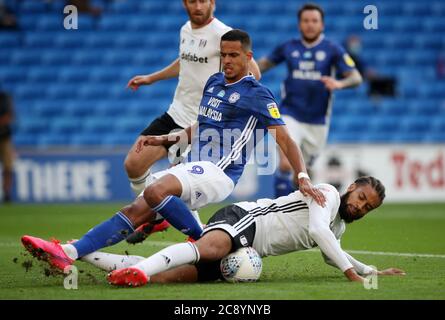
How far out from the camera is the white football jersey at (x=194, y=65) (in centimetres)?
→ 824

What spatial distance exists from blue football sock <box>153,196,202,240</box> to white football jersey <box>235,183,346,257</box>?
37 cm

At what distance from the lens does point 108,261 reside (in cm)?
638

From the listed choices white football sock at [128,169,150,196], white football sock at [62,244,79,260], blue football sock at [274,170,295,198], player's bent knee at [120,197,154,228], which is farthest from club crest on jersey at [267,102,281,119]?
blue football sock at [274,170,295,198]

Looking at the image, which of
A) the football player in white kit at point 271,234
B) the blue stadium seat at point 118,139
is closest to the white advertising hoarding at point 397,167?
the blue stadium seat at point 118,139

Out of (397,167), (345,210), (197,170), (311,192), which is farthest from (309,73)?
(397,167)

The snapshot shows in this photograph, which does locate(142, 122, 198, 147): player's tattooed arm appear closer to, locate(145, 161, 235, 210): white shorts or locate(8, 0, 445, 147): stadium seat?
locate(145, 161, 235, 210): white shorts

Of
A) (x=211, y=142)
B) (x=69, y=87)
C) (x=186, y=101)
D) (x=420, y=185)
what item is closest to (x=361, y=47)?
(x=420, y=185)

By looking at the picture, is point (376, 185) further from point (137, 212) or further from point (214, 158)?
point (137, 212)

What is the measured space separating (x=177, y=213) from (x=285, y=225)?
0.74 metres

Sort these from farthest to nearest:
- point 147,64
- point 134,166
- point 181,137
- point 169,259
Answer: point 147,64, point 134,166, point 181,137, point 169,259

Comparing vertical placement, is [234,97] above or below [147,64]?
above

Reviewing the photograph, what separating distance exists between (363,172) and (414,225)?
4.41 m

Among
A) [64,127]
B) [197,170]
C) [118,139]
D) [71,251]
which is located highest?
[197,170]

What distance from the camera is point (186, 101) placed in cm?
844
